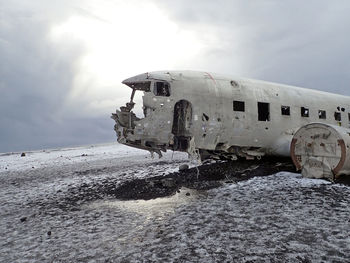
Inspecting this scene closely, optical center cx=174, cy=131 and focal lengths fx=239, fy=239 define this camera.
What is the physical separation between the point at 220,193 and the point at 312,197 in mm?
2720

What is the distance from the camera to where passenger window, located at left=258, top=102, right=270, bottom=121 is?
11169mm

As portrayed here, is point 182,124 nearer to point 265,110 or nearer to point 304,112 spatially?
point 265,110

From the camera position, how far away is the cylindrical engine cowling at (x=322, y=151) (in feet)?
27.1

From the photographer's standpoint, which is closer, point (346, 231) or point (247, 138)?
point (346, 231)

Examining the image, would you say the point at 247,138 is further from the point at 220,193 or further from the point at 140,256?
the point at 140,256

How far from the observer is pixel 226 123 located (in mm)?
10305

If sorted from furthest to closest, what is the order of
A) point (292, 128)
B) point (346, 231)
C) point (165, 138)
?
point (292, 128), point (165, 138), point (346, 231)

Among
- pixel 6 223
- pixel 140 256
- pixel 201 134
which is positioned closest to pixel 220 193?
pixel 201 134

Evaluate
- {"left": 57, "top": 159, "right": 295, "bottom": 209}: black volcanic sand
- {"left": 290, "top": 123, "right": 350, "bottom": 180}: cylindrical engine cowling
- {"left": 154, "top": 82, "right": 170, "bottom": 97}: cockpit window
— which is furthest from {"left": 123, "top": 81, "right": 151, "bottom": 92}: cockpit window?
{"left": 290, "top": 123, "right": 350, "bottom": 180}: cylindrical engine cowling

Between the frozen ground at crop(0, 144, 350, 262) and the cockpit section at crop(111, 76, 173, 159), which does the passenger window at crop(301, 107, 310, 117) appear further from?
the cockpit section at crop(111, 76, 173, 159)

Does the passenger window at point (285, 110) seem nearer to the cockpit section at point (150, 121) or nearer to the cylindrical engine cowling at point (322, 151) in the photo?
the cylindrical engine cowling at point (322, 151)

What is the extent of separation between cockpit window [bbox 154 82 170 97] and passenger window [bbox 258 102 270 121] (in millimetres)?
4539

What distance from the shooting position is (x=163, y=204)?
23.8 feet

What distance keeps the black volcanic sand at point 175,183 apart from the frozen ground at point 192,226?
0.26 metres
